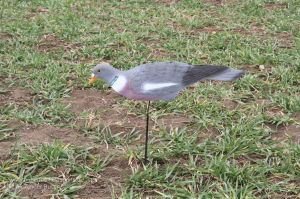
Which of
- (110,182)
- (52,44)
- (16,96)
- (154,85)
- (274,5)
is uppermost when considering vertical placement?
(154,85)

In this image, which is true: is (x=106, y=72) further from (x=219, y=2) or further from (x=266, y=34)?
(x=219, y=2)

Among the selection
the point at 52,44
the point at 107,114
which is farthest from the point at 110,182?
the point at 52,44

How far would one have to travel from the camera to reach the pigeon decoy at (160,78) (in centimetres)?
247

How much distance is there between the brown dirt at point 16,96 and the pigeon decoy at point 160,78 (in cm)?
146

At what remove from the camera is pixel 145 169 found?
2.72 meters

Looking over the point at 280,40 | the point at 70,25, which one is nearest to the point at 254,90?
the point at 280,40

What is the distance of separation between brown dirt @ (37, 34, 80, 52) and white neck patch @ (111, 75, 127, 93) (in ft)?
8.84

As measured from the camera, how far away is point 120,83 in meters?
2.51

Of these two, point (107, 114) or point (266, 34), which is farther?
point (266, 34)

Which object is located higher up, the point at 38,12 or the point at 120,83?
the point at 120,83

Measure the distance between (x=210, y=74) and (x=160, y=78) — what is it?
265 millimetres

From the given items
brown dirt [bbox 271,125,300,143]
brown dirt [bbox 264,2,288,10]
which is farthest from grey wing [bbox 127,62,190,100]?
brown dirt [bbox 264,2,288,10]

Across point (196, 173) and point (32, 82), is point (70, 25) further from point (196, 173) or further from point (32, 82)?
point (196, 173)

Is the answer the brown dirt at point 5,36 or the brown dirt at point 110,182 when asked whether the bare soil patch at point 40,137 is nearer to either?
the brown dirt at point 110,182
